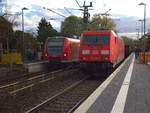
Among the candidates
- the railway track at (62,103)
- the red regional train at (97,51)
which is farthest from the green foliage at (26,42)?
the railway track at (62,103)

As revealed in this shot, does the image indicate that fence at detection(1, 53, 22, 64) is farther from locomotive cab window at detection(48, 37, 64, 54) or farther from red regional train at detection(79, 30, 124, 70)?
red regional train at detection(79, 30, 124, 70)

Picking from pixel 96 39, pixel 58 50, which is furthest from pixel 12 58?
pixel 96 39

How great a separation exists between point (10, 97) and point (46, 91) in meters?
2.09

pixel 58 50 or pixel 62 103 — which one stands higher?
pixel 58 50

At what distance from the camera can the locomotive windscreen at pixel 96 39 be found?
14.7 m

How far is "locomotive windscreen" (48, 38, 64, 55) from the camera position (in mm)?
18953

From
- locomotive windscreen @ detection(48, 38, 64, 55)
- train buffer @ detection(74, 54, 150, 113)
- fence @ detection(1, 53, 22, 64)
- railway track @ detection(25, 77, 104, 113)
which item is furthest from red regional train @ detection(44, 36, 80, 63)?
train buffer @ detection(74, 54, 150, 113)

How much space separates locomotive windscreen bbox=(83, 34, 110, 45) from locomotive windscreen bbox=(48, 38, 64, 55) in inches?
172

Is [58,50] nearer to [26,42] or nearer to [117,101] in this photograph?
[117,101]

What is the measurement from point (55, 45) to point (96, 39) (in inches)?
205

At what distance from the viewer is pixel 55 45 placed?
62.5 ft

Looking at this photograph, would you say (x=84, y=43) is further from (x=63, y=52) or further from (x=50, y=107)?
(x=50, y=107)

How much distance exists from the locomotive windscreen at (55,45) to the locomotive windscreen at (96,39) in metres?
4.37

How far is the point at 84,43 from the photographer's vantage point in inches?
587
